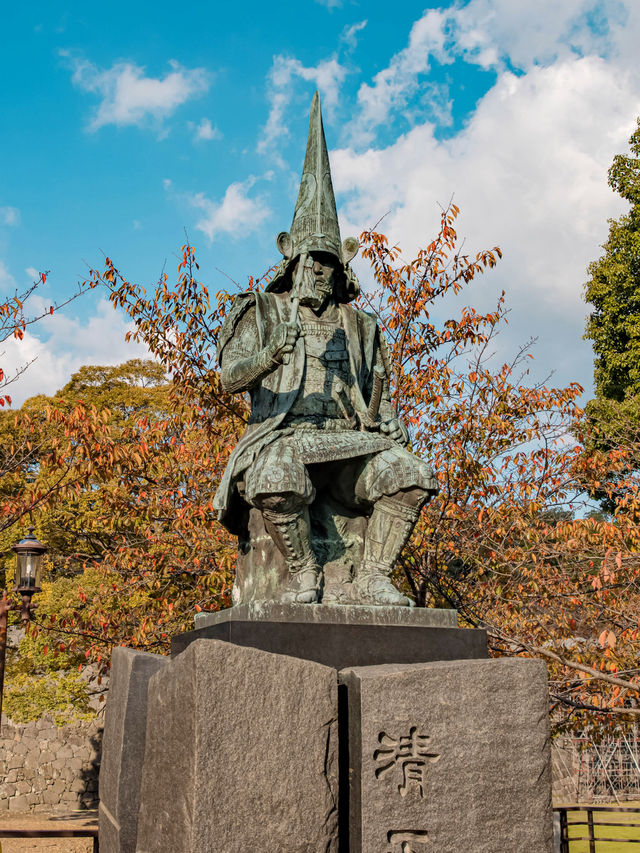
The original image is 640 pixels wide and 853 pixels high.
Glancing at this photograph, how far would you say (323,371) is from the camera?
436cm

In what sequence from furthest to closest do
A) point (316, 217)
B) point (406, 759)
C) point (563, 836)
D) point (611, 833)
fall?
point (611, 833)
point (563, 836)
point (316, 217)
point (406, 759)

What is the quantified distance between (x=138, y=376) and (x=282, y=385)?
54.8ft

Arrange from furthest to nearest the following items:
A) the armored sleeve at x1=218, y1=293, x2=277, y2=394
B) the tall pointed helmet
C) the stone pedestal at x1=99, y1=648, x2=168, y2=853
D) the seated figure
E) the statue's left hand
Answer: the tall pointed helmet → the statue's left hand → the armored sleeve at x1=218, y1=293, x2=277, y2=394 → the seated figure → the stone pedestal at x1=99, y1=648, x2=168, y2=853

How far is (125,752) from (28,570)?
5.65 metres

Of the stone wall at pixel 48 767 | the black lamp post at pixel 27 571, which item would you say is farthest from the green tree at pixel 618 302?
the stone wall at pixel 48 767

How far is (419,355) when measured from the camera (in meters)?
8.46

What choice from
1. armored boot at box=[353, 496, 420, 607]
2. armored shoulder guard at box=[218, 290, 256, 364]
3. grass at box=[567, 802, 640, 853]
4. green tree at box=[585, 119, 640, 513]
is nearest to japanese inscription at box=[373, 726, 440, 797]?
armored boot at box=[353, 496, 420, 607]

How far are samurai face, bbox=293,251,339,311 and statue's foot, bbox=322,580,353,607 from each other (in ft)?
5.08

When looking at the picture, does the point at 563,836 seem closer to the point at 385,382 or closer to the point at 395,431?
the point at 395,431

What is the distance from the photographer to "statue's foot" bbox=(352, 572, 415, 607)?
3.67 metres

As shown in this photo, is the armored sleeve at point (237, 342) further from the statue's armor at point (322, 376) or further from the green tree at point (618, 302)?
the green tree at point (618, 302)

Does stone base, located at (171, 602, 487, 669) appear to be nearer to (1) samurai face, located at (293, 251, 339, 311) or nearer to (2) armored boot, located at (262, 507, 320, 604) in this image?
(2) armored boot, located at (262, 507, 320, 604)

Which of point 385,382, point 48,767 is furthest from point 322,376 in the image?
point 48,767

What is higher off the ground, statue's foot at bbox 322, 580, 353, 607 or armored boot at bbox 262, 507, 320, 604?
armored boot at bbox 262, 507, 320, 604
